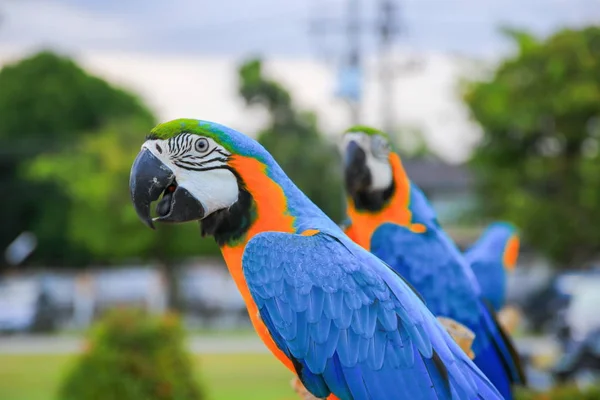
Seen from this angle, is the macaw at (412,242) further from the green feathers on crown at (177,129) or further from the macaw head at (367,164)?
the green feathers on crown at (177,129)

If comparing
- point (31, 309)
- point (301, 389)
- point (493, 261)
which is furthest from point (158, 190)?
point (31, 309)

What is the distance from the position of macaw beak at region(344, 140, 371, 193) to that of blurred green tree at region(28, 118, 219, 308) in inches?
649

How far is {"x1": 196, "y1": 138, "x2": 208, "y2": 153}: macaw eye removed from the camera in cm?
205

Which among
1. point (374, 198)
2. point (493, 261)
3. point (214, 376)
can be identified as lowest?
point (214, 376)

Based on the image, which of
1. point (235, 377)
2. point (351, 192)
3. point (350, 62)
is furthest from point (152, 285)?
point (351, 192)

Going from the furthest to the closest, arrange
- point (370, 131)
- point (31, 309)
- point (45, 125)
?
point (45, 125) < point (31, 309) < point (370, 131)

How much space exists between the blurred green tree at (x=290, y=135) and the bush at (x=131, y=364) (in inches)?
525

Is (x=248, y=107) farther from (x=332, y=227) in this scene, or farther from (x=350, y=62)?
(x=332, y=227)

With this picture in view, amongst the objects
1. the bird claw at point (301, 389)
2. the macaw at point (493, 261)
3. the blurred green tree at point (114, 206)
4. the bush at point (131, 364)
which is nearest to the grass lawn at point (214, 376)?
the bush at point (131, 364)

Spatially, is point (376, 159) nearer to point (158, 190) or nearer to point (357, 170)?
point (357, 170)

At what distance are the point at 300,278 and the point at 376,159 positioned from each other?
89cm

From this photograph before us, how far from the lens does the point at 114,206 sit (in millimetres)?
19578

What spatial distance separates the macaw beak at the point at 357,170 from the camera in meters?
2.77

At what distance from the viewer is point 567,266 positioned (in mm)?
17984
